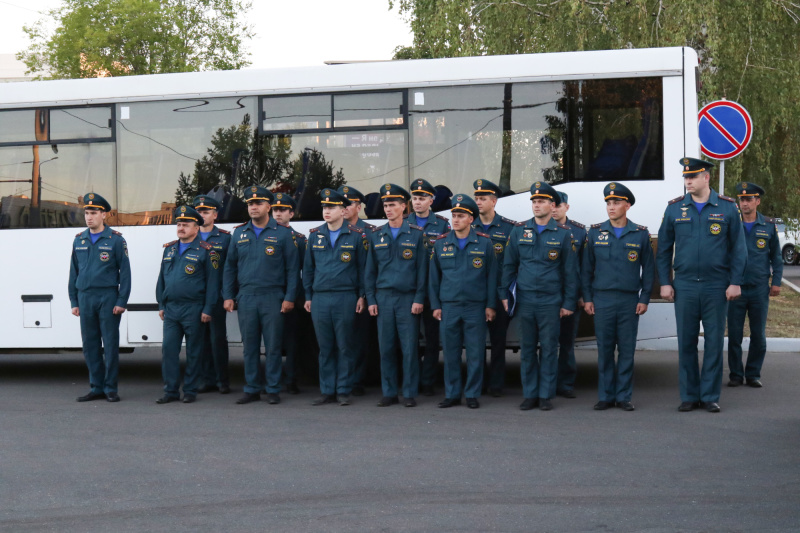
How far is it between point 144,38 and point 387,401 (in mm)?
25203

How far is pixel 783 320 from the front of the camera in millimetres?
14273

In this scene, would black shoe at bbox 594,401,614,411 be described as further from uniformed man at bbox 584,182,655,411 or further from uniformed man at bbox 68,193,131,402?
uniformed man at bbox 68,193,131,402

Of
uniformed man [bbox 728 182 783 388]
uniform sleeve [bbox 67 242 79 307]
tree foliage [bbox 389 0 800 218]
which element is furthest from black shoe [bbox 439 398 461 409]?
tree foliage [bbox 389 0 800 218]

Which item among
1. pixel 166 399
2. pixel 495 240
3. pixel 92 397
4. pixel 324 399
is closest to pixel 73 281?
pixel 92 397

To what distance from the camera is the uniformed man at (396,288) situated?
8.73m

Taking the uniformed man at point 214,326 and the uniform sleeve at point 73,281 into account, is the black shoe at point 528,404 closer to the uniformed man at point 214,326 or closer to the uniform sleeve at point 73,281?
the uniformed man at point 214,326

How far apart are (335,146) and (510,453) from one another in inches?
160

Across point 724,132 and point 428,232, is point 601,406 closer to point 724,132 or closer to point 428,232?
point 428,232

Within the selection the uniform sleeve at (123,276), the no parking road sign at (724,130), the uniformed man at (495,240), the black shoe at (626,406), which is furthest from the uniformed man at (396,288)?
the no parking road sign at (724,130)

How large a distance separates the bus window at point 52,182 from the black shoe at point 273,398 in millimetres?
2533

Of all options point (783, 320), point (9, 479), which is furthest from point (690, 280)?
point (783, 320)

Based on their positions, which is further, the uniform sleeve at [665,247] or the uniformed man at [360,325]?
the uniformed man at [360,325]

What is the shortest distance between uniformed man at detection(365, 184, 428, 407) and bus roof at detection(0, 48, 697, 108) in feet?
4.45

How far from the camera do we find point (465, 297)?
28.1 feet
